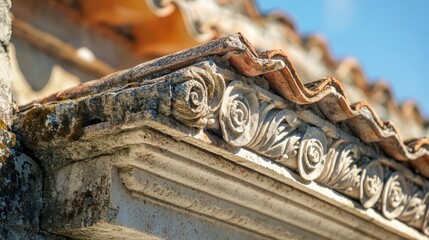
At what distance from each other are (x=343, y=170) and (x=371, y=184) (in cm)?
21

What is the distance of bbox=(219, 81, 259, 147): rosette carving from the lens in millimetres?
2523

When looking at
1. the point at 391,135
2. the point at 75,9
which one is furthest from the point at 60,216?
the point at 75,9

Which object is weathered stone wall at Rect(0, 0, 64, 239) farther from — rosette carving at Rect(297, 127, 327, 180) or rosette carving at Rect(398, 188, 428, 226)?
rosette carving at Rect(398, 188, 428, 226)

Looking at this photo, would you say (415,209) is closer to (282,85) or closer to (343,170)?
(343,170)

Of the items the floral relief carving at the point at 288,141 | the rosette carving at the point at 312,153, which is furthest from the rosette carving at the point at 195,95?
the rosette carving at the point at 312,153

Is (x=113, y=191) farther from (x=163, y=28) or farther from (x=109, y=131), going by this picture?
(x=163, y=28)

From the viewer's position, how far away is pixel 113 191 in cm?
252

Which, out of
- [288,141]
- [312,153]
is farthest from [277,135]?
[312,153]

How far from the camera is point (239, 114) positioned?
2.58 m

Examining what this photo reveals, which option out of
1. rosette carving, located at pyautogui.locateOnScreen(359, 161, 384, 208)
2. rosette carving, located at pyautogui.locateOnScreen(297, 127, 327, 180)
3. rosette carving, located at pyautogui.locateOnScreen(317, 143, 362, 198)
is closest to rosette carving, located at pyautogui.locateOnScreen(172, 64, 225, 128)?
rosette carving, located at pyautogui.locateOnScreen(297, 127, 327, 180)

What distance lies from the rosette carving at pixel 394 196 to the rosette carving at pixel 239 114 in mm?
877

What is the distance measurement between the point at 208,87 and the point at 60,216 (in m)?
0.60

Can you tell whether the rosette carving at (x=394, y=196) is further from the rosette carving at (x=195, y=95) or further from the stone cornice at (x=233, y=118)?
Answer: the rosette carving at (x=195, y=95)

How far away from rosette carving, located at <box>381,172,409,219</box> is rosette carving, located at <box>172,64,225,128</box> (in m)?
1.09
